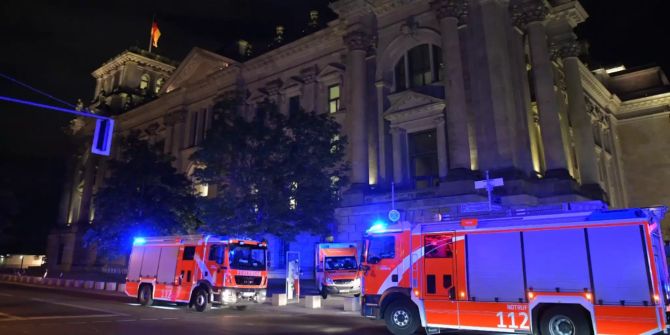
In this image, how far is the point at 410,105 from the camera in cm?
2898

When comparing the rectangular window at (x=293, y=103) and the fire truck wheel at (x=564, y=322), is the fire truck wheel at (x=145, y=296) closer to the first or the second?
the fire truck wheel at (x=564, y=322)

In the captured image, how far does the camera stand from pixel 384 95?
30.7 metres

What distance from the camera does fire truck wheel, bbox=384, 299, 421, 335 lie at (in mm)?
12039

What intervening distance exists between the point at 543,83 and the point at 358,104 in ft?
37.6

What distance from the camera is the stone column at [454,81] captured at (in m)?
25.3

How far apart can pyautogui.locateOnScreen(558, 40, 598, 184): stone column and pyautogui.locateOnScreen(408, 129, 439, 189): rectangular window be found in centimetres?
969

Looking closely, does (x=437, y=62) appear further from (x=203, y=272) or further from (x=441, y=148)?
(x=203, y=272)

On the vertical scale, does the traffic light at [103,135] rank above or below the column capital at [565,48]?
below

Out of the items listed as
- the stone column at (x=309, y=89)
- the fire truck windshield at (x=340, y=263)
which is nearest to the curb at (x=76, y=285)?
the fire truck windshield at (x=340, y=263)

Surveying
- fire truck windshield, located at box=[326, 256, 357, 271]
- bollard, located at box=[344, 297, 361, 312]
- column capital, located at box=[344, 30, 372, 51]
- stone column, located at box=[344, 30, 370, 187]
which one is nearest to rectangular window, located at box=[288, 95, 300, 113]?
stone column, located at box=[344, 30, 370, 187]

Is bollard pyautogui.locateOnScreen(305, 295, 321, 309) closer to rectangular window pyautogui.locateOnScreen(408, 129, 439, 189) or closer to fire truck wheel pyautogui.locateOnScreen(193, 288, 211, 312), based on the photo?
fire truck wheel pyautogui.locateOnScreen(193, 288, 211, 312)

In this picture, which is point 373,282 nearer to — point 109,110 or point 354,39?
point 354,39

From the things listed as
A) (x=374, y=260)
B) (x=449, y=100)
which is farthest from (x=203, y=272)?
(x=449, y=100)

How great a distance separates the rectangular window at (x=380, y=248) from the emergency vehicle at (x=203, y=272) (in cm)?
691
